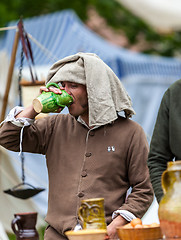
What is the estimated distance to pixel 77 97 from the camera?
305cm

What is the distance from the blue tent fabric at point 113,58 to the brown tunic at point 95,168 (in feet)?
13.4

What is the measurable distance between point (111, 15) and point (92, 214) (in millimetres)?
12641

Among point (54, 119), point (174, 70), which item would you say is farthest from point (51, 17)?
point (54, 119)

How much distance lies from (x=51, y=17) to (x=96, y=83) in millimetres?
6479

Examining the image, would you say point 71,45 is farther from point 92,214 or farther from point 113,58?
point 92,214

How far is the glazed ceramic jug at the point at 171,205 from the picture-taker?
208 centimetres

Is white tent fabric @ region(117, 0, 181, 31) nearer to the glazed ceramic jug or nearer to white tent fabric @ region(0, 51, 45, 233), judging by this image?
white tent fabric @ region(0, 51, 45, 233)

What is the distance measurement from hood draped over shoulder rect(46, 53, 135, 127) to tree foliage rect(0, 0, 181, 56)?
29.6 ft

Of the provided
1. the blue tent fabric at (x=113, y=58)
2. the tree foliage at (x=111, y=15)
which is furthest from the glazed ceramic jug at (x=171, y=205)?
the tree foliage at (x=111, y=15)

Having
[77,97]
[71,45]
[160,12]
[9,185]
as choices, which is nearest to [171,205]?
[77,97]

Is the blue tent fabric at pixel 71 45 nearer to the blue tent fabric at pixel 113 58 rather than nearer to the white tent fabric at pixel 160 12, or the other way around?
the blue tent fabric at pixel 113 58

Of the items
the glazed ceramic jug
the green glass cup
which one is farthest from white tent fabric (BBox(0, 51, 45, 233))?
the glazed ceramic jug

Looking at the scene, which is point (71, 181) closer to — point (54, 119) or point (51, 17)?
point (54, 119)

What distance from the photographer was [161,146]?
2.63 metres
